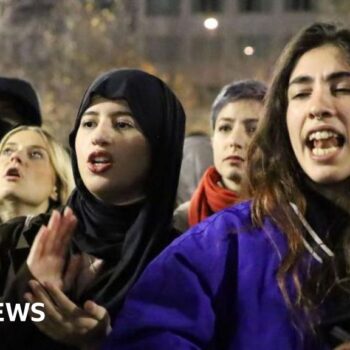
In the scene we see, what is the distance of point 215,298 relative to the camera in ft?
8.33

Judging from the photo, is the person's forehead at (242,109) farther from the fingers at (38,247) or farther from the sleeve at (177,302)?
the sleeve at (177,302)

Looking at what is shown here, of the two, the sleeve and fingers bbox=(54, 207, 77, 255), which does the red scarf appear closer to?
fingers bbox=(54, 207, 77, 255)

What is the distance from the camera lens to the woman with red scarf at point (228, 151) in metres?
4.30

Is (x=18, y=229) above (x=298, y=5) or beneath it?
beneath

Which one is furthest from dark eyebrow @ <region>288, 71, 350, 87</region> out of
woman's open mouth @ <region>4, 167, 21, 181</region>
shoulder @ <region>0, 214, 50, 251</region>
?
woman's open mouth @ <region>4, 167, 21, 181</region>

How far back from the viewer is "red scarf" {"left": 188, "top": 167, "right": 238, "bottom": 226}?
4.35m

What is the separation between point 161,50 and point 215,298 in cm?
4099

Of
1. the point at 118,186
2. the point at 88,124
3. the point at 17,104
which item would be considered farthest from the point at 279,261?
the point at 17,104

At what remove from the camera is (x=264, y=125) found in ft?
9.18

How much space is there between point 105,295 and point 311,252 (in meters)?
0.69

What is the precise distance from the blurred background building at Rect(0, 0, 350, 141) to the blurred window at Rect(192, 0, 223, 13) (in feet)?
0.85

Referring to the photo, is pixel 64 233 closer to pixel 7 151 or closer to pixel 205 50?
pixel 7 151

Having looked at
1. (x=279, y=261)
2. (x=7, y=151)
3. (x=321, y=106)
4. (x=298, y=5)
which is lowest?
(x=279, y=261)

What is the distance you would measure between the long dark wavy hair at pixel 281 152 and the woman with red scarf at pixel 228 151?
142cm
